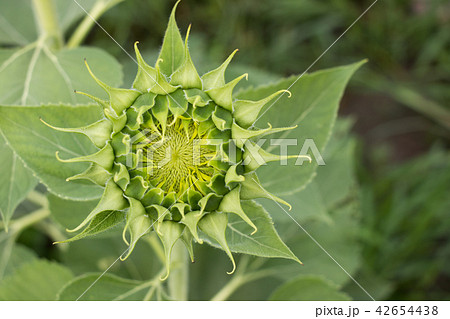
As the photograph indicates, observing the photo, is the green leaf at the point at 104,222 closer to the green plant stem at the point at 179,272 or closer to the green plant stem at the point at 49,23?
the green plant stem at the point at 179,272

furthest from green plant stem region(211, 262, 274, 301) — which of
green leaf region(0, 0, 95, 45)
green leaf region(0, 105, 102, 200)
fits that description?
green leaf region(0, 0, 95, 45)

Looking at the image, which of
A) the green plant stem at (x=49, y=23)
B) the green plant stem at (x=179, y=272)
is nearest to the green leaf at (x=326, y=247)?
the green plant stem at (x=179, y=272)

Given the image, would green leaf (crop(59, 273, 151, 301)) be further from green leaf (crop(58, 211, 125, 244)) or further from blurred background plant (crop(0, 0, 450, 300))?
blurred background plant (crop(0, 0, 450, 300))

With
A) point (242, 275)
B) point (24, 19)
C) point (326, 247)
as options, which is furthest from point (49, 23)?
point (326, 247)

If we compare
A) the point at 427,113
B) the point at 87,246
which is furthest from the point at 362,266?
the point at 87,246
